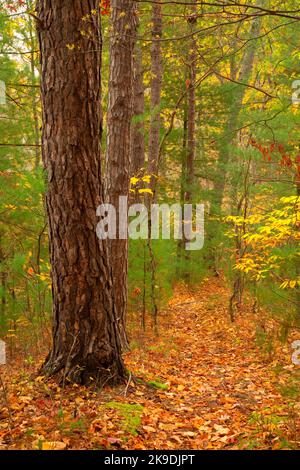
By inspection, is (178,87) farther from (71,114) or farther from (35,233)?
(71,114)

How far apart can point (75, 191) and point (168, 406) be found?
2.64 m

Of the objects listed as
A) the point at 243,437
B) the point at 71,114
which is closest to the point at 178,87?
the point at 71,114

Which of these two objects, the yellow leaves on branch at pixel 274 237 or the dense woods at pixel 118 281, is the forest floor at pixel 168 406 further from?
the yellow leaves on branch at pixel 274 237

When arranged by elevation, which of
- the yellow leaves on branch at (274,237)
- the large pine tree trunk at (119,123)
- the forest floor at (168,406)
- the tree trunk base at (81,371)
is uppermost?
the large pine tree trunk at (119,123)

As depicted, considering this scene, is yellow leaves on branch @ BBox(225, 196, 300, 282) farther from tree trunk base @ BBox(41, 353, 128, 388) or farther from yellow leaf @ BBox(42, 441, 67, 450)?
yellow leaf @ BBox(42, 441, 67, 450)

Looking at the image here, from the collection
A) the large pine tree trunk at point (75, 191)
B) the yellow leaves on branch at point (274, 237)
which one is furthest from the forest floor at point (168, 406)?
the yellow leaves on branch at point (274, 237)

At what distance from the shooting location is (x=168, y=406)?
4465mm

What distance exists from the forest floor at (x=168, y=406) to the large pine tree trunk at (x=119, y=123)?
1.36m

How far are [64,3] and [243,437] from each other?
178 inches

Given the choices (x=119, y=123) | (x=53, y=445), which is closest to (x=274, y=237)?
(x=119, y=123)

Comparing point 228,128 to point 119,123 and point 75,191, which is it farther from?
point 75,191

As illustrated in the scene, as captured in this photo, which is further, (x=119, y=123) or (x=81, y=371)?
(x=119, y=123)

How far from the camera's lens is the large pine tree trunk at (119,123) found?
5953mm

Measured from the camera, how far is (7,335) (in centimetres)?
817
